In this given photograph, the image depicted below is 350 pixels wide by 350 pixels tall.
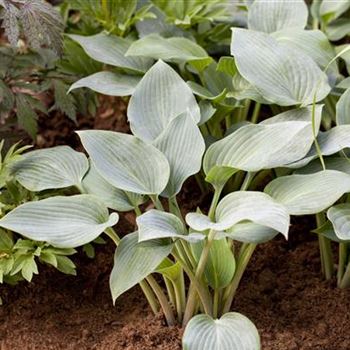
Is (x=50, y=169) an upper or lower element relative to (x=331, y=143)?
lower

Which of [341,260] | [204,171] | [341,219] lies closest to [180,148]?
[204,171]

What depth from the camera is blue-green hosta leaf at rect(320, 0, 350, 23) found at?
1795 mm

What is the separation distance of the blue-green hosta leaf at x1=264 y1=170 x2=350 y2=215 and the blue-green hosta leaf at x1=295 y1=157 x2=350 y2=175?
10 centimetres

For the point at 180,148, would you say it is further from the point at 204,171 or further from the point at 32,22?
the point at 32,22

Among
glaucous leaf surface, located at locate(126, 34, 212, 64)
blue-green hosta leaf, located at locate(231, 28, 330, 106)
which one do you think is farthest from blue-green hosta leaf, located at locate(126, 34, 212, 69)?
blue-green hosta leaf, located at locate(231, 28, 330, 106)

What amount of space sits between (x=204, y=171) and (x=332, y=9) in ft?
2.22

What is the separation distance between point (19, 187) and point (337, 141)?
62 cm

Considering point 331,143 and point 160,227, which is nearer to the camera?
point 160,227

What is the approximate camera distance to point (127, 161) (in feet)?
4.45

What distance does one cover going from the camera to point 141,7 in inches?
74.5

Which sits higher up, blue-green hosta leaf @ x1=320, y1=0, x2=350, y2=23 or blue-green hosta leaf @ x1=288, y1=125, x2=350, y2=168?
blue-green hosta leaf @ x1=320, y1=0, x2=350, y2=23

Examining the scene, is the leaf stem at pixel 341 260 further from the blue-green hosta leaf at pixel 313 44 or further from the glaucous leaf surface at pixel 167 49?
the glaucous leaf surface at pixel 167 49

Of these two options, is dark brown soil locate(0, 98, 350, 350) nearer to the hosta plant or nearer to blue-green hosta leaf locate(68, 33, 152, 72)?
the hosta plant

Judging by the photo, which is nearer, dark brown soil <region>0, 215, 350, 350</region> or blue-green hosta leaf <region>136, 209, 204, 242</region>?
blue-green hosta leaf <region>136, 209, 204, 242</region>
